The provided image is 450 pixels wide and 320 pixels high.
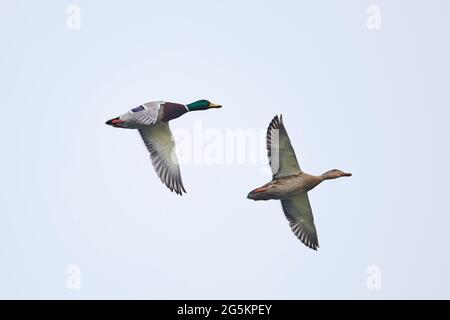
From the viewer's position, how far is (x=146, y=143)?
15078 mm

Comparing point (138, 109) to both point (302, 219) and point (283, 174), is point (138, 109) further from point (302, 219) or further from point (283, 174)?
point (302, 219)

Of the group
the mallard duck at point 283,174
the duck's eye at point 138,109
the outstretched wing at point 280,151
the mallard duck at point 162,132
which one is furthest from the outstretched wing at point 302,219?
the duck's eye at point 138,109

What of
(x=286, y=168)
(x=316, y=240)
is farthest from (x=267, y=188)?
(x=316, y=240)

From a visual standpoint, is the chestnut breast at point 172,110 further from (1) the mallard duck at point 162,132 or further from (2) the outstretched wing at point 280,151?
(2) the outstretched wing at point 280,151

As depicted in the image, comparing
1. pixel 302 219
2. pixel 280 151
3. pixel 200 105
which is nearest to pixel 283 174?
pixel 280 151

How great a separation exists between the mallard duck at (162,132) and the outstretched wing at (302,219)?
56.2 inches

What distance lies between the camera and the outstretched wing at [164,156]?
1503 cm

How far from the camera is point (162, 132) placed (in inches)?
591

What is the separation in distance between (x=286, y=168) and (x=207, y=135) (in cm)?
158

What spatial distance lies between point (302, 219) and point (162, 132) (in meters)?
2.14

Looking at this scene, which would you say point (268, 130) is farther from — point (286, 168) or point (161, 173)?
point (161, 173)

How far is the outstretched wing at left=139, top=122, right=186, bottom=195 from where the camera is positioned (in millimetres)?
15031
